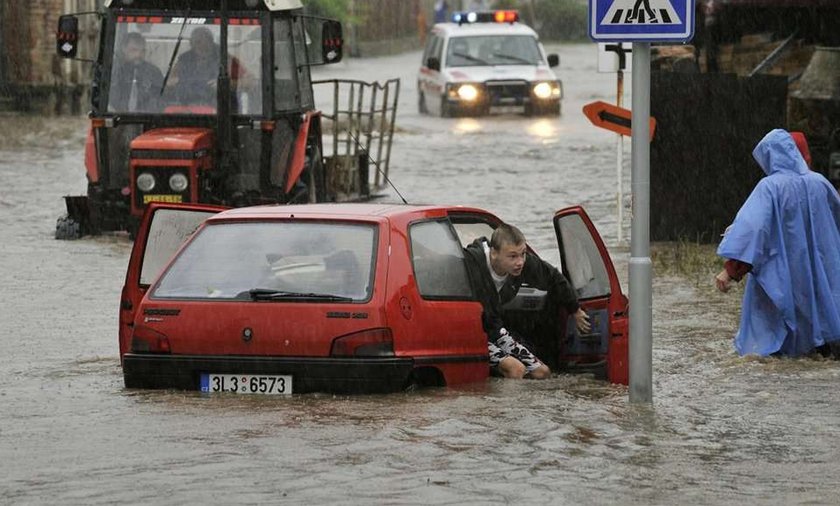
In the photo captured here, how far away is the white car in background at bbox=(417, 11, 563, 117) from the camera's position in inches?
1515

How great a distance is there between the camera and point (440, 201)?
26078 millimetres

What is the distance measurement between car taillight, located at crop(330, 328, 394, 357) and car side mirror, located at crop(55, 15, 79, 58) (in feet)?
32.1

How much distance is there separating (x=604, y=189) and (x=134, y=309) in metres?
16.8

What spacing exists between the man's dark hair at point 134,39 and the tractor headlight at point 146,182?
4.58 feet

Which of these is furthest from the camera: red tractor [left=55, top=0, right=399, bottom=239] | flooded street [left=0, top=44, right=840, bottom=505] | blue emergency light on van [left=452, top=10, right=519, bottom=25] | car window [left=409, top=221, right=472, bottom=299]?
blue emergency light on van [left=452, top=10, right=519, bottom=25]

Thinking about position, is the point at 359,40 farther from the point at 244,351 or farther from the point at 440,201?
the point at 244,351

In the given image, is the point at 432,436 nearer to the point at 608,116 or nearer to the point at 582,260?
the point at 582,260

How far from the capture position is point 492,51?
128 feet

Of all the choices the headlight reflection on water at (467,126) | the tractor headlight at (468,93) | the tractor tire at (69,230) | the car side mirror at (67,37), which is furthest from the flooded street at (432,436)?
the tractor headlight at (468,93)

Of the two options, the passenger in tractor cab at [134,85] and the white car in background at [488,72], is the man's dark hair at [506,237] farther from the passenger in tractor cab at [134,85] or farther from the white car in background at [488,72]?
the white car in background at [488,72]

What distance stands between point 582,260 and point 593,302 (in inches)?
10.3

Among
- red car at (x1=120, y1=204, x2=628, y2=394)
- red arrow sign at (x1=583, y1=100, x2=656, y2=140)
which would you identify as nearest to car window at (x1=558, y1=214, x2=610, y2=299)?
red car at (x1=120, y1=204, x2=628, y2=394)

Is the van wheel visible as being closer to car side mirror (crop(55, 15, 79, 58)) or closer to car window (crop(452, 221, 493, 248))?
car side mirror (crop(55, 15, 79, 58))

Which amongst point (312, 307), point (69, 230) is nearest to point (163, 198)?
point (69, 230)
